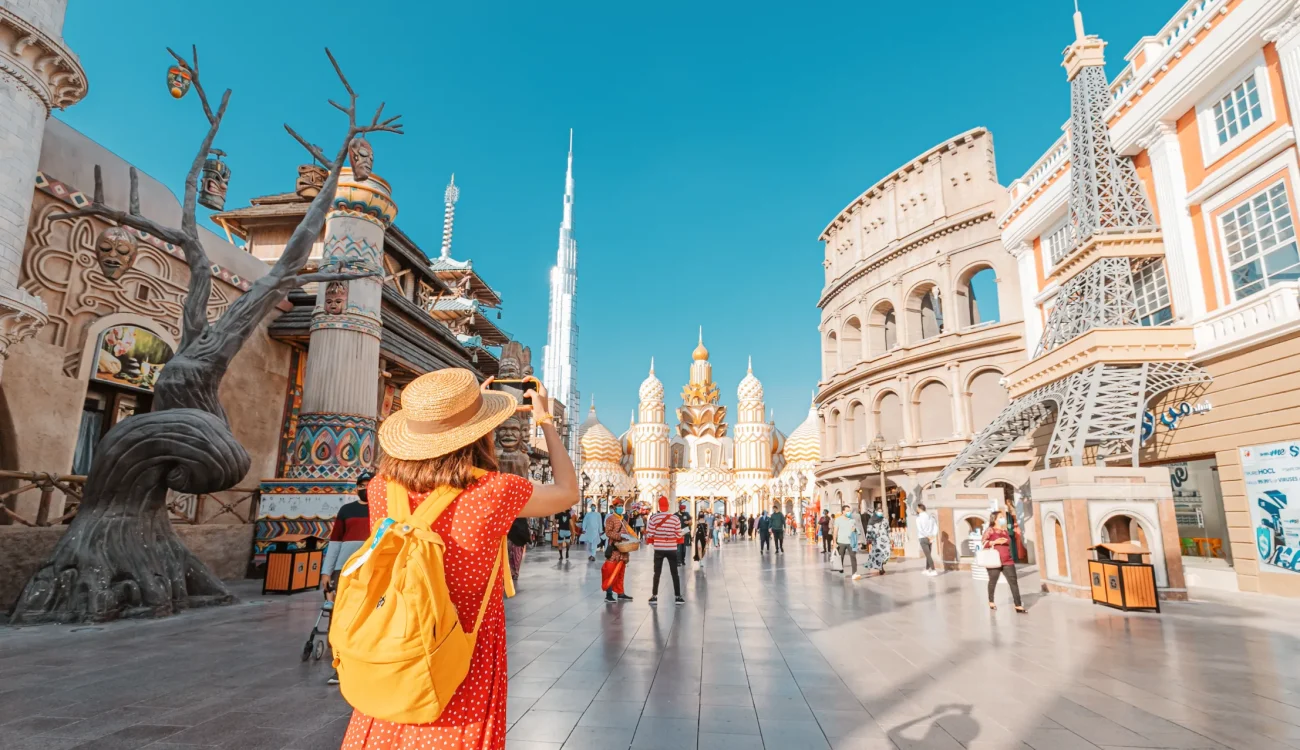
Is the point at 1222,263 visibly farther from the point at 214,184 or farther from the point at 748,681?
the point at 214,184

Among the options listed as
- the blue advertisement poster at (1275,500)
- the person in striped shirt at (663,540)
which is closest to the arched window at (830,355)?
the blue advertisement poster at (1275,500)

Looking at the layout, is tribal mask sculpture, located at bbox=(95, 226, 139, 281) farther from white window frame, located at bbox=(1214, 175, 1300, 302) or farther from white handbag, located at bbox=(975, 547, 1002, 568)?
white window frame, located at bbox=(1214, 175, 1300, 302)

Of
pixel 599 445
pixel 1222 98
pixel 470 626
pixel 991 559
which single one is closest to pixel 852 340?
pixel 1222 98

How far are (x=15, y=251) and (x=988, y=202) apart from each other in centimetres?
2805

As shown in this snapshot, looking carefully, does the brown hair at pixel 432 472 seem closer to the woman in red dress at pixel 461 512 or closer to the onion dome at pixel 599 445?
the woman in red dress at pixel 461 512

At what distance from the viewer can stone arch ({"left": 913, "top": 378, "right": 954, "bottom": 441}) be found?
85.2 feet

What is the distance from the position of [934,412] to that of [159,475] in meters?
25.4

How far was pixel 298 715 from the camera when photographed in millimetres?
4438

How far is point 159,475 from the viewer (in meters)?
8.59

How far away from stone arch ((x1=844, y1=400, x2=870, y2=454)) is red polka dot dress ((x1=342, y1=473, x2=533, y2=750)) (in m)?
29.3

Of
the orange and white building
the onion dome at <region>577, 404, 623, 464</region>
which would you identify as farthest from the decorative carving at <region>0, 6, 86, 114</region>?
the onion dome at <region>577, 404, 623, 464</region>

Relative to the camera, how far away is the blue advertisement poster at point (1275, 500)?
11039 mm

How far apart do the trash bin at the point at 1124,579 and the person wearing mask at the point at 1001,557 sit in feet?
5.10

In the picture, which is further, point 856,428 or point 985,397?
point 856,428
